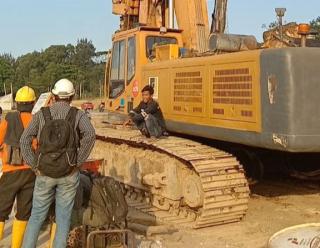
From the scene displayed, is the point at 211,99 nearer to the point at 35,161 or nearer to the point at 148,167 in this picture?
the point at 148,167

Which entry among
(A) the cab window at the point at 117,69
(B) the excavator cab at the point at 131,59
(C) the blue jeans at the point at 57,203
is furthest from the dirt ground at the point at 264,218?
(A) the cab window at the point at 117,69

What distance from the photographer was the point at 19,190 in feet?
18.7

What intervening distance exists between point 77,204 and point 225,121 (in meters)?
1.95

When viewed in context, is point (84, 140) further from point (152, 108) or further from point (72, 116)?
point (152, 108)

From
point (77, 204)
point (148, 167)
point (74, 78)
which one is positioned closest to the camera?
point (77, 204)

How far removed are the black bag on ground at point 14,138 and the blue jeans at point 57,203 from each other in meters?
0.53

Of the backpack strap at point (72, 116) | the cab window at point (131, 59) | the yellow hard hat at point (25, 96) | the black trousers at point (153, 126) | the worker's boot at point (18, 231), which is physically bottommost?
the worker's boot at point (18, 231)

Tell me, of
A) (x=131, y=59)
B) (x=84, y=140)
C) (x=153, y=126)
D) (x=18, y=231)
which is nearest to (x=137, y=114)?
(x=153, y=126)

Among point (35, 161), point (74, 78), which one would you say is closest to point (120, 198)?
point (35, 161)

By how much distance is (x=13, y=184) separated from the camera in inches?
223

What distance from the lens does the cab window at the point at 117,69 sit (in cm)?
981

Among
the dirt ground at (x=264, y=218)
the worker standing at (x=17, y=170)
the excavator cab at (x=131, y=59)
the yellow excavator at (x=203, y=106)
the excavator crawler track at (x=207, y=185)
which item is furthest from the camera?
the excavator cab at (x=131, y=59)

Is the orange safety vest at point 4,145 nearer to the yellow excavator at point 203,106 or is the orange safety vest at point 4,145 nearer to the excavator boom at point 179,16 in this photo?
the yellow excavator at point 203,106

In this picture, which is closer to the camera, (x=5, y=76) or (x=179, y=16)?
(x=179, y=16)
